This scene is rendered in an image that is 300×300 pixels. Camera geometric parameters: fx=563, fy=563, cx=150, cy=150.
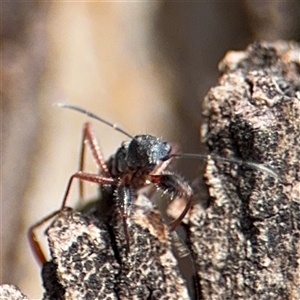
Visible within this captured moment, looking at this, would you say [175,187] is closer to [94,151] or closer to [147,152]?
[147,152]

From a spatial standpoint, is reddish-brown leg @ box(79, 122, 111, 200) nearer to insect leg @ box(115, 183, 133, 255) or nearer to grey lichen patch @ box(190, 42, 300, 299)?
insect leg @ box(115, 183, 133, 255)

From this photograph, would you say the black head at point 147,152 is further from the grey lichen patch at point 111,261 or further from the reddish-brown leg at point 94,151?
the grey lichen patch at point 111,261

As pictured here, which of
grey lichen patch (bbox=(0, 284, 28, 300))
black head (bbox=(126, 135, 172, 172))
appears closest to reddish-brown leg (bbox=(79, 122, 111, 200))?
black head (bbox=(126, 135, 172, 172))

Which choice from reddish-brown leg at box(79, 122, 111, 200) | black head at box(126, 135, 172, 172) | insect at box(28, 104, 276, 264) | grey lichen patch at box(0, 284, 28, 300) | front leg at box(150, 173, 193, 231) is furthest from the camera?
reddish-brown leg at box(79, 122, 111, 200)

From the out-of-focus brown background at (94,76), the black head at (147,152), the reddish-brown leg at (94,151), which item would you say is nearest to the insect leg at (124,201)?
the black head at (147,152)

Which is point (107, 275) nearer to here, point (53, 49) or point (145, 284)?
point (145, 284)

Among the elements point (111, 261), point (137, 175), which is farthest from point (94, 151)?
point (111, 261)

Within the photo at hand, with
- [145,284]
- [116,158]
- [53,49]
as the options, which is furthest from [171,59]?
[145,284]
